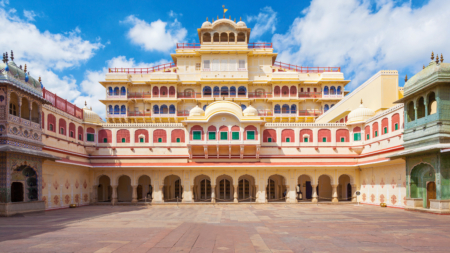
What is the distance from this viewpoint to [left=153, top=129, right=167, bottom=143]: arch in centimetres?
3694

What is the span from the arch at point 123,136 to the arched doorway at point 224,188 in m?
10.8

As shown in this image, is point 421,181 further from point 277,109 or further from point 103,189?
point 103,189

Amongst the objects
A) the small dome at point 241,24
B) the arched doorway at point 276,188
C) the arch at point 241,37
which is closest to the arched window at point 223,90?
the arch at point 241,37

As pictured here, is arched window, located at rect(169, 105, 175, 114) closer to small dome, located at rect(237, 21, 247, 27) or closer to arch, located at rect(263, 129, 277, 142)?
small dome, located at rect(237, 21, 247, 27)

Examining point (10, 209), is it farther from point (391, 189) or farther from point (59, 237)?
point (391, 189)

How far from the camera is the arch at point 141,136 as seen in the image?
36938mm

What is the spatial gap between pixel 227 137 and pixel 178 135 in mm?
5355

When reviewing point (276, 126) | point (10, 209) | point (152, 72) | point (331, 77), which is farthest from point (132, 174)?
point (331, 77)

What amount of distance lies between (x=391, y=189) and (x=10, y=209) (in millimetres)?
28229

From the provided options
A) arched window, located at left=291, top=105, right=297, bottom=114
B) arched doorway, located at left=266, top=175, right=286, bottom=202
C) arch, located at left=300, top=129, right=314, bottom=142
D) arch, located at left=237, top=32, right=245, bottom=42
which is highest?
arch, located at left=237, top=32, right=245, bottom=42

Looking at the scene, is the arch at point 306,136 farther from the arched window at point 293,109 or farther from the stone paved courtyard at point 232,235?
the stone paved courtyard at point 232,235

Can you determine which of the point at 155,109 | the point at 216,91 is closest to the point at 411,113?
the point at 216,91

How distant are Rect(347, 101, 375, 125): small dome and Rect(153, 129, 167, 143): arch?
63.0 ft

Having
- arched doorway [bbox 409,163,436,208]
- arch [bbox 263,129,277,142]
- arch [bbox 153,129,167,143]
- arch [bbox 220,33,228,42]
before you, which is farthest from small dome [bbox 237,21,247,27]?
arched doorway [bbox 409,163,436,208]
